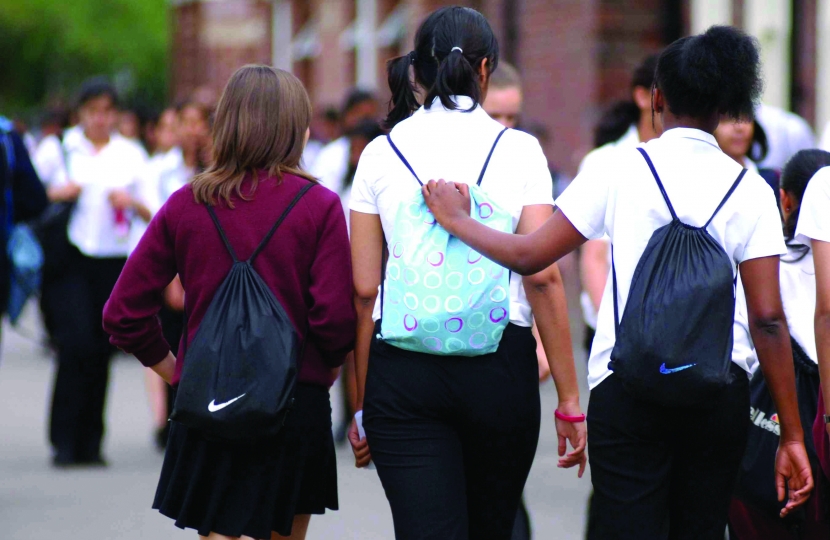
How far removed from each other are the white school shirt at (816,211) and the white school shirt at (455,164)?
65 centimetres

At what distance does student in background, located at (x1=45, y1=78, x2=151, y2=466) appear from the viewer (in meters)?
7.81

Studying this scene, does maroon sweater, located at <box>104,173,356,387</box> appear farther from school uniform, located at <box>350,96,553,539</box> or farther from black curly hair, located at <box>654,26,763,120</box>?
black curly hair, located at <box>654,26,763,120</box>

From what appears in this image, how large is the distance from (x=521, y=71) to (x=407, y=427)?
1317 centimetres

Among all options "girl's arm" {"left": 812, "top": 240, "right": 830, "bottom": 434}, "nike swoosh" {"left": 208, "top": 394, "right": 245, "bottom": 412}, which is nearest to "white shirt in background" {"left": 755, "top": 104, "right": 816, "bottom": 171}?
"girl's arm" {"left": 812, "top": 240, "right": 830, "bottom": 434}

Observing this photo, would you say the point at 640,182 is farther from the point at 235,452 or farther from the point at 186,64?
the point at 186,64

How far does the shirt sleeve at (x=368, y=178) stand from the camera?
3.57 meters

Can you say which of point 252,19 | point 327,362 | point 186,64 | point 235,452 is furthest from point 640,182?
point 186,64

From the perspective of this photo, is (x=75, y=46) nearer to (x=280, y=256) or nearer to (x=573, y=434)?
(x=280, y=256)

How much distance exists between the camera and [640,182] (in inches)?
130

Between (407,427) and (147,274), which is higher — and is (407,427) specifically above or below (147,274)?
below

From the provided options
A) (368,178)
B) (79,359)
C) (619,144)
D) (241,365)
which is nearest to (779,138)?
(619,144)

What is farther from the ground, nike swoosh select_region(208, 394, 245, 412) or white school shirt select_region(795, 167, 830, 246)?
white school shirt select_region(795, 167, 830, 246)

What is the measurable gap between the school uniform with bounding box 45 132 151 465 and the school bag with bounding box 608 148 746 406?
Answer: 203 inches

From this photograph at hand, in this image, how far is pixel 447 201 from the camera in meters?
3.42
